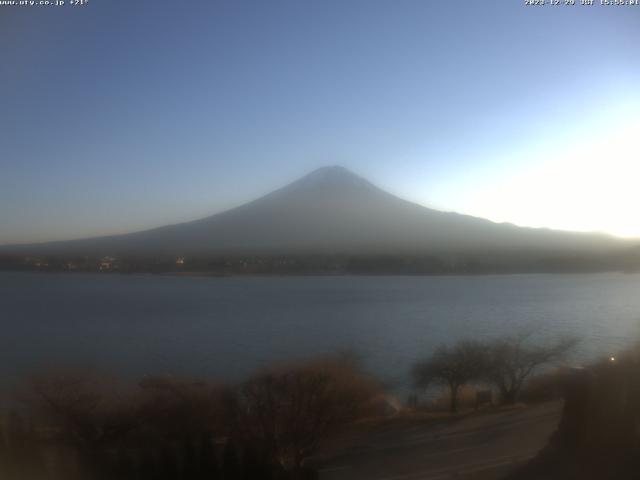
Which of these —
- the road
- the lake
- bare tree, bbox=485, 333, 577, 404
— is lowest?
the road

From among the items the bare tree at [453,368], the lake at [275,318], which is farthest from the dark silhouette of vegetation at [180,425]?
the bare tree at [453,368]

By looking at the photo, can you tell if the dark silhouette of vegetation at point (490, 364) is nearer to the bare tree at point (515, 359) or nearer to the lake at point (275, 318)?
the bare tree at point (515, 359)

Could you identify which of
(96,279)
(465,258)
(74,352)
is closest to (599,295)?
(465,258)

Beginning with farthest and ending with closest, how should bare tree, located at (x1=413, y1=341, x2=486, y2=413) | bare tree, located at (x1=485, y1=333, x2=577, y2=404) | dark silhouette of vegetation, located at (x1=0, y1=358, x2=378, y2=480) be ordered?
1. bare tree, located at (x1=485, y1=333, x2=577, y2=404)
2. bare tree, located at (x1=413, y1=341, x2=486, y2=413)
3. dark silhouette of vegetation, located at (x1=0, y1=358, x2=378, y2=480)

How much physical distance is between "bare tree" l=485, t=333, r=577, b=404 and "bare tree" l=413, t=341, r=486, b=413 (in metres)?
0.10

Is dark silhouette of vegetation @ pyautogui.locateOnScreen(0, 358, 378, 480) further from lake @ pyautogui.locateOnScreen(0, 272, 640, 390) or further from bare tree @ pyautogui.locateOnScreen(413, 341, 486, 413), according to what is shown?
bare tree @ pyautogui.locateOnScreen(413, 341, 486, 413)

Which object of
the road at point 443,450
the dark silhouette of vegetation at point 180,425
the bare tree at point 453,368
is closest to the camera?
the dark silhouette of vegetation at point 180,425

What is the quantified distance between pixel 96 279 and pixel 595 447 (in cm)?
574

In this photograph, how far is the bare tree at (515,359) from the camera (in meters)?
4.79

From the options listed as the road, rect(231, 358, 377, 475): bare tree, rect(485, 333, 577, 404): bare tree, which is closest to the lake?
rect(485, 333, 577, 404): bare tree

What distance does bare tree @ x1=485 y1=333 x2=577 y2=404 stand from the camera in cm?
479

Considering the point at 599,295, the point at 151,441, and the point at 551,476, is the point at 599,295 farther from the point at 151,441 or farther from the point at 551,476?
the point at 151,441

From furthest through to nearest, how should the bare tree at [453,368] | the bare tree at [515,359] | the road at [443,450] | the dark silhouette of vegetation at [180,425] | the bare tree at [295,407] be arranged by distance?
the bare tree at [515,359]
the bare tree at [453,368]
the bare tree at [295,407]
the road at [443,450]
the dark silhouette of vegetation at [180,425]

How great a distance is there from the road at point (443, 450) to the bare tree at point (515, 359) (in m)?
0.75
